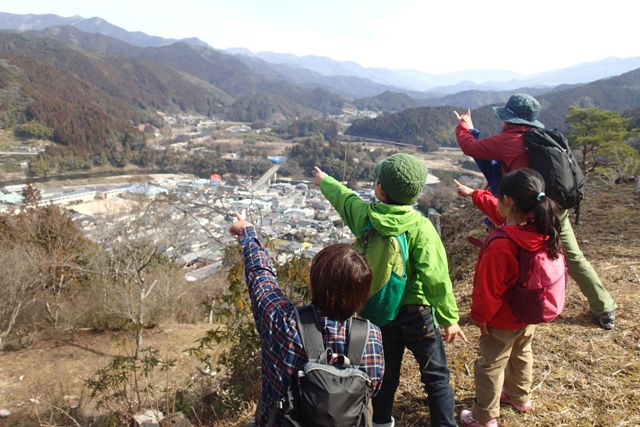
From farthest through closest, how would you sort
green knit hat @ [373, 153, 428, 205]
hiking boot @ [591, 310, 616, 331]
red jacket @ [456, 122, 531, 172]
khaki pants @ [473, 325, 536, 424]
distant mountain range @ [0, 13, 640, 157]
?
distant mountain range @ [0, 13, 640, 157] → hiking boot @ [591, 310, 616, 331] → red jacket @ [456, 122, 531, 172] → khaki pants @ [473, 325, 536, 424] → green knit hat @ [373, 153, 428, 205]

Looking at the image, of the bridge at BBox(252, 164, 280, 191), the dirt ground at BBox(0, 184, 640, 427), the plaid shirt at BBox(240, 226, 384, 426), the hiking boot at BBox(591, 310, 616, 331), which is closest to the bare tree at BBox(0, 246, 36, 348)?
the dirt ground at BBox(0, 184, 640, 427)

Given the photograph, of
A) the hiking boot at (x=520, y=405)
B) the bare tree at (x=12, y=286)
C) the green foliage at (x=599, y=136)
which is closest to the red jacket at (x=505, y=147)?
the hiking boot at (x=520, y=405)

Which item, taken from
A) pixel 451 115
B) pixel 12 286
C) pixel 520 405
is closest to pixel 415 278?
pixel 520 405

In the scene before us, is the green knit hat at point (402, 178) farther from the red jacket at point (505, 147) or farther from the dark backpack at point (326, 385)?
the red jacket at point (505, 147)

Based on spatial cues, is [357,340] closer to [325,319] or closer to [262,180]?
[325,319]

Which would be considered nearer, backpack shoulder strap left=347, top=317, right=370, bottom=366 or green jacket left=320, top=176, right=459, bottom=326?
backpack shoulder strap left=347, top=317, right=370, bottom=366

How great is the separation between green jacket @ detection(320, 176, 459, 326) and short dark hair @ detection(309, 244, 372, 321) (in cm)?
32

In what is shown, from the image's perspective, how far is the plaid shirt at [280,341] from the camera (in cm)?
97

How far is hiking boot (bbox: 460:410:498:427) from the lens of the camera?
5.10ft

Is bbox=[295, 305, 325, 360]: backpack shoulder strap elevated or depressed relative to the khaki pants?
elevated

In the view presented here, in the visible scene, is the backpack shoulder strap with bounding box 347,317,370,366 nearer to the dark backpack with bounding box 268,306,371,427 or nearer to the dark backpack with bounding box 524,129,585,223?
the dark backpack with bounding box 268,306,371,427

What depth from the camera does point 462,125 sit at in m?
2.07

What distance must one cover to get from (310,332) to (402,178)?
0.59m

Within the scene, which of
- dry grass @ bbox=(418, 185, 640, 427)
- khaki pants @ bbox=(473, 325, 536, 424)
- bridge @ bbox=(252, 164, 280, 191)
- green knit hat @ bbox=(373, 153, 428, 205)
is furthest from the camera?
bridge @ bbox=(252, 164, 280, 191)
